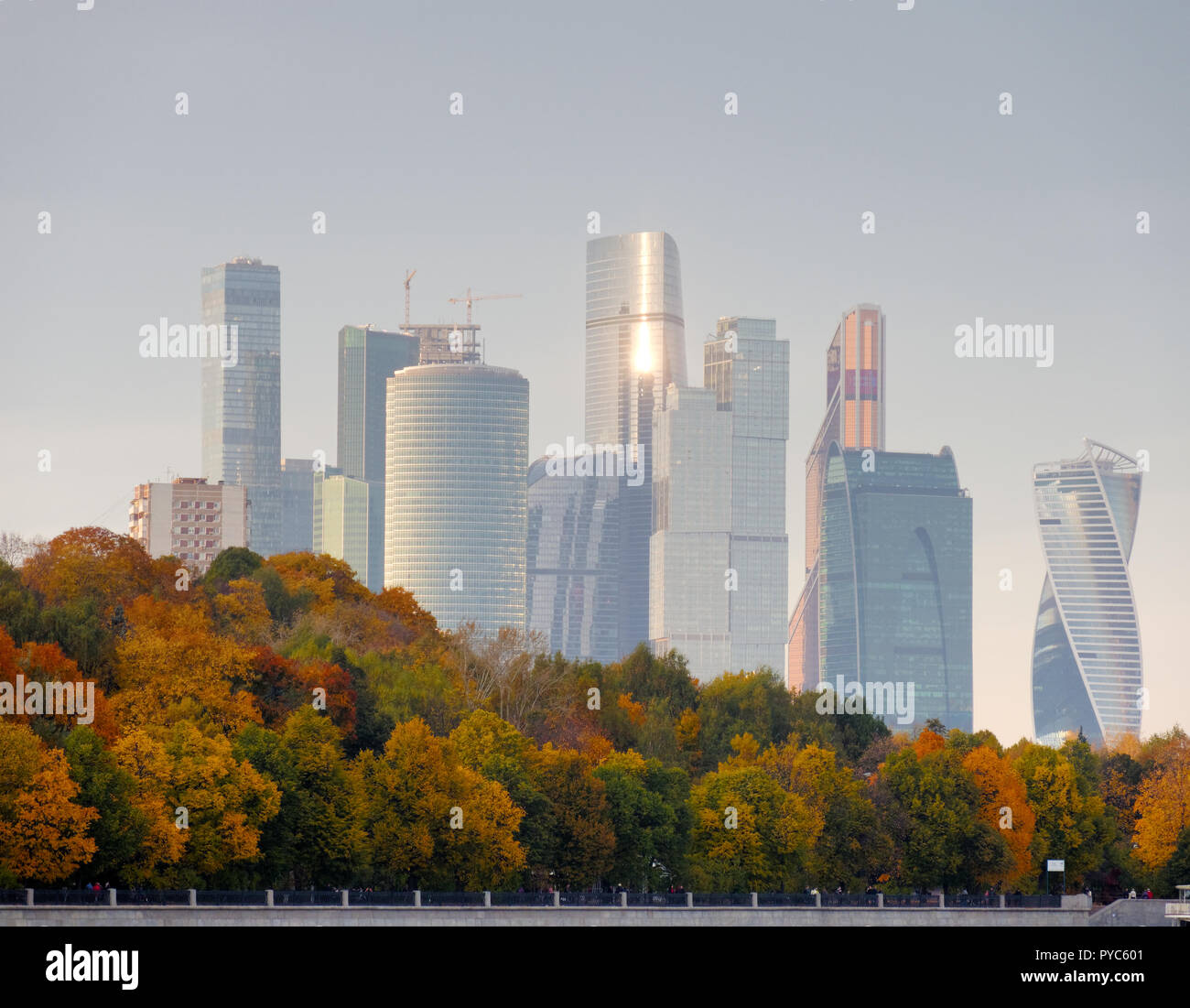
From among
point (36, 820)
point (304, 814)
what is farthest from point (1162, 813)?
point (36, 820)

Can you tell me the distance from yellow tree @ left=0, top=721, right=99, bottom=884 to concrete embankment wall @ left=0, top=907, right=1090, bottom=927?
2.42 meters

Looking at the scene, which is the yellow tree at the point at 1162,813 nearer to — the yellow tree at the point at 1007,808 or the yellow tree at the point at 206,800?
the yellow tree at the point at 1007,808

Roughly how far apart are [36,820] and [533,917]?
2480 centimetres

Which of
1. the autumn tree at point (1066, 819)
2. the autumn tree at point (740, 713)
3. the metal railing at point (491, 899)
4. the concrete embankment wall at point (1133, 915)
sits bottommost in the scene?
the concrete embankment wall at point (1133, 915)

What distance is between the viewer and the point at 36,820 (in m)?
90.1

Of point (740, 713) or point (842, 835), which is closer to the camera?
point (842, 835)

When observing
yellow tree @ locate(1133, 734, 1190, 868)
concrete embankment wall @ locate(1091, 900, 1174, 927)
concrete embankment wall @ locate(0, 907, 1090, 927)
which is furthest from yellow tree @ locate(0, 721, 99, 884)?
yellow tree @ locate(1133, 734, 1190, 868)

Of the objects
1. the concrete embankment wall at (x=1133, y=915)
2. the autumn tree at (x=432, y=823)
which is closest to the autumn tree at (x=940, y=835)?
the concrete embankment wall at (x=1133, y=915)

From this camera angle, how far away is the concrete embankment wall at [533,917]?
8975 centimetres

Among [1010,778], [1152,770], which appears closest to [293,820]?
Answer: [1010,778]

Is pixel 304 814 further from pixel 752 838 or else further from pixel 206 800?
pixel 752 838

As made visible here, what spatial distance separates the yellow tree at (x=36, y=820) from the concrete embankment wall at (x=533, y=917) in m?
2.42

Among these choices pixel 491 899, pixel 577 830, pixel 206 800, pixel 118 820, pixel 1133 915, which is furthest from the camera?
pixel 1133 915
